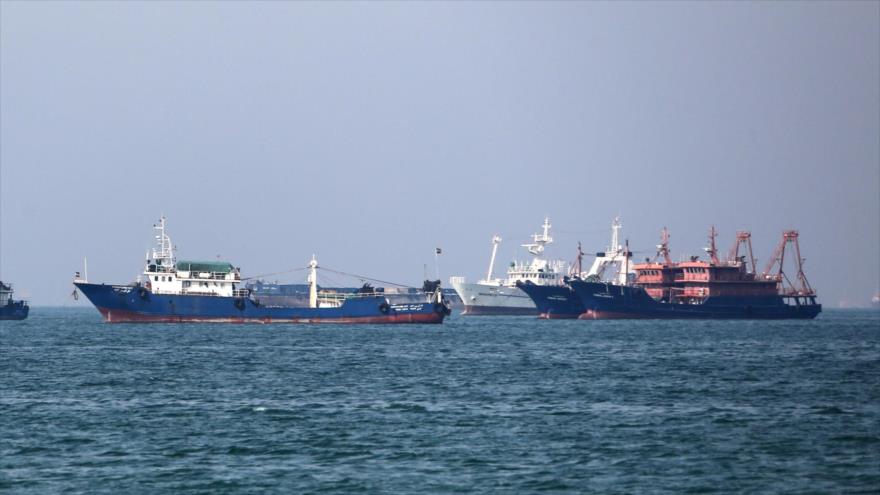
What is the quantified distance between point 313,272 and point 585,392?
78.3 metres

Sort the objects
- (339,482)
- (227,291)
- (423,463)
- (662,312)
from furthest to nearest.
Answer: (662,312)
(227,291)
(423,463)
(339,482)

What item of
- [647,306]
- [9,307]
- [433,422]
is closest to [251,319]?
[9,307]

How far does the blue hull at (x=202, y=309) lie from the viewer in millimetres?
113312

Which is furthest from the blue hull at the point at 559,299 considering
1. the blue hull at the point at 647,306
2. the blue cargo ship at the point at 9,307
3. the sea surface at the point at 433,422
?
the sea surface at the point at 433,422

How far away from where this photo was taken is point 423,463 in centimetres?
3136

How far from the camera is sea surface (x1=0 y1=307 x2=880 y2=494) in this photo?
96.0 ft

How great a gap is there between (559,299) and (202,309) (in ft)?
190

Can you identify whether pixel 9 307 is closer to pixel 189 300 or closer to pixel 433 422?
pixel 189 300

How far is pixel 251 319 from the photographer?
382ft

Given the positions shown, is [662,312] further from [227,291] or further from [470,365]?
[470,365]

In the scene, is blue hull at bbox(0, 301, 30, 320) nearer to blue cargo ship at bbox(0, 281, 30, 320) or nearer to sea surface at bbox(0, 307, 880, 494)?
blue cargo ship at bbox(0, 281, 30, 320)

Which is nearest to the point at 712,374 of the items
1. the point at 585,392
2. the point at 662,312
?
the point at 585,392

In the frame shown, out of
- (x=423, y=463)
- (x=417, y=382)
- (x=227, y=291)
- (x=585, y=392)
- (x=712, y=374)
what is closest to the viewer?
(x=423, y=463)

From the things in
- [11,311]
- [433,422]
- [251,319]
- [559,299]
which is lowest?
[433,422]
